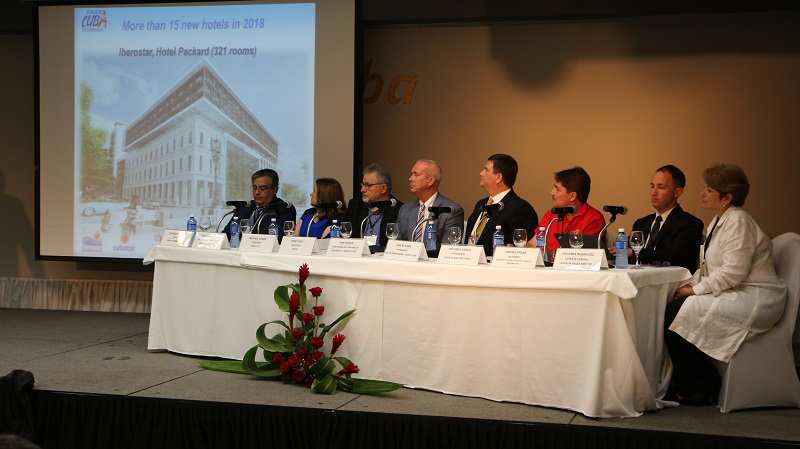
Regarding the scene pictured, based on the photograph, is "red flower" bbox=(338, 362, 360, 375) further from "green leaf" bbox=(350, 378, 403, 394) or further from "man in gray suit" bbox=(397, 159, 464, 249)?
"man in gray suit" bbox=(397, 159, 464, 249)

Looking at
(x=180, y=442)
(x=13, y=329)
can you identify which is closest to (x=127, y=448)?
(x=180, y=442)

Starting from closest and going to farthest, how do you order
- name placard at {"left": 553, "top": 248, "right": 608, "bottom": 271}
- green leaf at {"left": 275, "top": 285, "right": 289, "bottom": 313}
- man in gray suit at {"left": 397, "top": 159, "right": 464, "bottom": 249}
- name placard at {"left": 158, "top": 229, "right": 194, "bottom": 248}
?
name placard at {"left": 553, "top": 248, "right": 608, "bottom": 271} → green leaf at {"left": 275, "top": 285, "right": 289, "bottom": 313} → man in gray suit at {"left": 397, "top": 159, "right": 464, "bottom": 249} → name placard at {"left": 158, "top": 229, "right": 194, "bottom": 248}

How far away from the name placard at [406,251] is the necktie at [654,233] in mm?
1174

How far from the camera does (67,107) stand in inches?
287

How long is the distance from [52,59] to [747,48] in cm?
Result: 523

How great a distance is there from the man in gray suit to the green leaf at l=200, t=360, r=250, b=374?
1135mm

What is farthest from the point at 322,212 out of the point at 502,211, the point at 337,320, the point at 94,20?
the point at 94,20

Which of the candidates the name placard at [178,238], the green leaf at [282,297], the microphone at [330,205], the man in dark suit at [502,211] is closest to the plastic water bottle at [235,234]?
the name placard at [178,238]

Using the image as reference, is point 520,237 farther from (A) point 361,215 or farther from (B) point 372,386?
(A) point 361,215

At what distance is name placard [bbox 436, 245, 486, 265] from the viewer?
13.4 ft

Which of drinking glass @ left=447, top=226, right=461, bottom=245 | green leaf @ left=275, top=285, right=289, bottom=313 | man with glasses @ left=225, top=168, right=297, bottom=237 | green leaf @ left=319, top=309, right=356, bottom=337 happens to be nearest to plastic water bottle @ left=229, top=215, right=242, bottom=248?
man with glasses @ left=225, top=168, right=297, bottom=237

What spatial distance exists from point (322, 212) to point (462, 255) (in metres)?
1.64

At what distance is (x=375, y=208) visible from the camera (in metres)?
5.37

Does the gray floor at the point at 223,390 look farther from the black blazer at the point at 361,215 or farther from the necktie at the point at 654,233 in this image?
the black blazer at the point at 361,215
